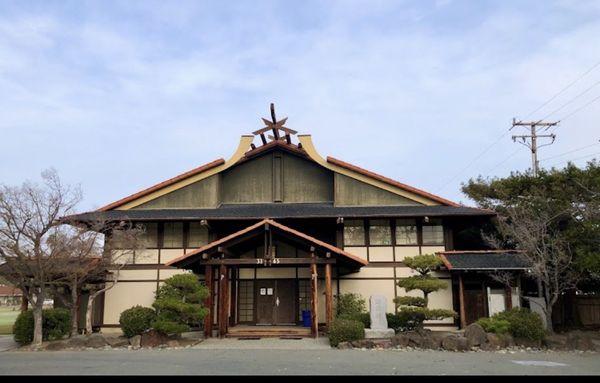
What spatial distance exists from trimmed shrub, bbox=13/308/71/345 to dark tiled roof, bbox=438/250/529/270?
13.9 metres

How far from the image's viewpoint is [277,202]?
73.6 feet

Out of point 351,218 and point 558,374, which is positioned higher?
point 351,218

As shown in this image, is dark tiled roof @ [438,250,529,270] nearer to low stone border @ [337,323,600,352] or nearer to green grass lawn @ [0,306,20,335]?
low stone border @ [337,323,600,352]

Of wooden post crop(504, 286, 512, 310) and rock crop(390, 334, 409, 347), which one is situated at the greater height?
wooden post crop(504, 286, 512, 310)

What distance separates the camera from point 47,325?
17562mm

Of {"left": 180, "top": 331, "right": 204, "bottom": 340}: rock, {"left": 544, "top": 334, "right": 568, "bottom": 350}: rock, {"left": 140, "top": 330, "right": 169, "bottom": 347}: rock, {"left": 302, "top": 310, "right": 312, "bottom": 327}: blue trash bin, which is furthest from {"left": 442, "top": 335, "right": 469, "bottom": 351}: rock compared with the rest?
{"left": 140, "top": 330, "right": 169, "bottom": 347}: rock

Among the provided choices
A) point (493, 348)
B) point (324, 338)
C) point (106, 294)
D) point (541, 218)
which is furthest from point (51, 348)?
point (541, 218)

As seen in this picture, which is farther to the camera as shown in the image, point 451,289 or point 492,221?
point 492,221

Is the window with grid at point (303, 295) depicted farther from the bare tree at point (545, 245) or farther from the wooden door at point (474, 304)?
the bare tree at point (545, 245)

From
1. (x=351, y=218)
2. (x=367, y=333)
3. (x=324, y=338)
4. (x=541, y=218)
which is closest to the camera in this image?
(x=367, y=333)

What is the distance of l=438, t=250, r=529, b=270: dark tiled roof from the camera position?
1867cm

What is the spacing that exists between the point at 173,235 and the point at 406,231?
9.61 meters

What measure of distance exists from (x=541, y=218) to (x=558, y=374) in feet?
31.2

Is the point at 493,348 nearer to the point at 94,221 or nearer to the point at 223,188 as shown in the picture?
the point at 223,188
